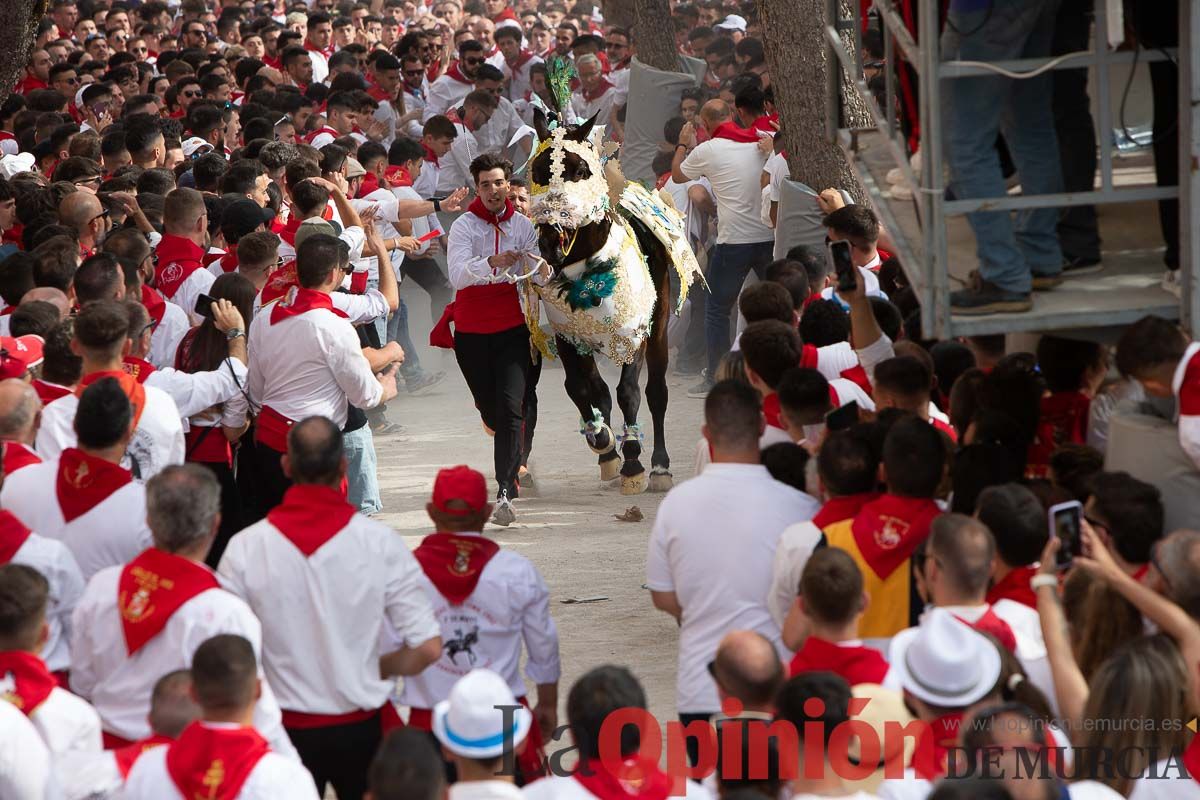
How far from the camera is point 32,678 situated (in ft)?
13.6

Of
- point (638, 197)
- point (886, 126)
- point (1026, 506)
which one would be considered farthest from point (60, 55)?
point (1026, 506)

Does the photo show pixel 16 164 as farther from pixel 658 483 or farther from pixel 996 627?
pixel 996 627

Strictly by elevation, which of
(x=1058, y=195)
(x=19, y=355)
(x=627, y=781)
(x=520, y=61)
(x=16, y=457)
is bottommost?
(x=627, y=781)

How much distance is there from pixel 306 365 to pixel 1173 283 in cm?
391

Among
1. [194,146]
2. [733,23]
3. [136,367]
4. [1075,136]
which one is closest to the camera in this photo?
[1075,136]

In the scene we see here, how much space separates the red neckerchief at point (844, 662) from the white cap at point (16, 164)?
9220 millimetres

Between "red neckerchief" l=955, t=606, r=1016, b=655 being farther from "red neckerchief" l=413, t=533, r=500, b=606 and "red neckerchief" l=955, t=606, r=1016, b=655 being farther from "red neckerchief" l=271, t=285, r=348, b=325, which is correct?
→ "red neckerchief" l=271, t=285, r=348, b=325

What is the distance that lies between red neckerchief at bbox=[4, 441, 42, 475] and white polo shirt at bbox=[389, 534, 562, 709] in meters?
1.51

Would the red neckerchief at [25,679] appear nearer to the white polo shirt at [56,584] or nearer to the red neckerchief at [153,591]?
the red neckerchief at [153,591]

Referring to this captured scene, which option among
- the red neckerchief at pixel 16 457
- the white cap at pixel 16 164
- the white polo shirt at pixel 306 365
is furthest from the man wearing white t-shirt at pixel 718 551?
the white cap at pixel 16 164

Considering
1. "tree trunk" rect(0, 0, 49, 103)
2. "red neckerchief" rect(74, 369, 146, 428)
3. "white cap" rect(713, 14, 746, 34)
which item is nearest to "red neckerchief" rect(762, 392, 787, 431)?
"red neckerchief" rect(74, 369, 146, 428)

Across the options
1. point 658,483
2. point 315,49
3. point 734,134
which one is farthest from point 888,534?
point 315,49

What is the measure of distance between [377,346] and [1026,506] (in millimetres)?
7047

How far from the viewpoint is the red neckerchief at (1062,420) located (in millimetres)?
5812
